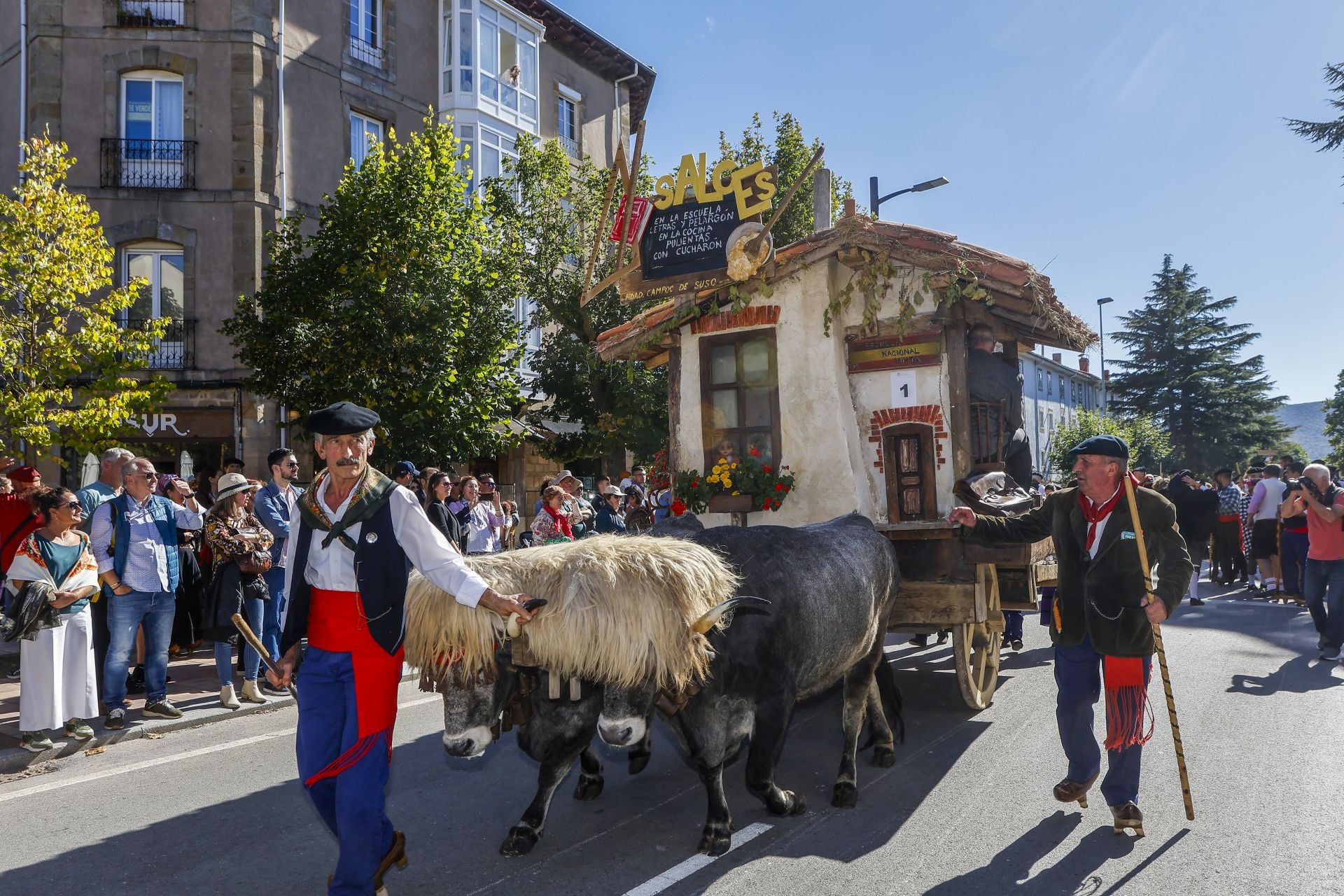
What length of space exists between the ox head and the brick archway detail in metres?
5.35

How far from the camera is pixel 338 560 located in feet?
12.2

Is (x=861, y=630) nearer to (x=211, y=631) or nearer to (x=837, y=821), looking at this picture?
(x=837, y=821)

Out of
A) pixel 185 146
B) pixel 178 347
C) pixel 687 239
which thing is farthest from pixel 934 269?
pixel 185 146

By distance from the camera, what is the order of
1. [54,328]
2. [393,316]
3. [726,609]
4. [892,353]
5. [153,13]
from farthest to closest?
[153,13] → [393,316] → [54,328] → [892,353] → [726,609]

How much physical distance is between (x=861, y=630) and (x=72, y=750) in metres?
5.37

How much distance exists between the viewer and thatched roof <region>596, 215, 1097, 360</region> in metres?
7.67

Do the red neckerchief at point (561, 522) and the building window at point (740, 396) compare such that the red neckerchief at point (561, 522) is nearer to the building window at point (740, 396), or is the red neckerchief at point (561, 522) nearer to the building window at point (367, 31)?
the building window at point (740, 396)

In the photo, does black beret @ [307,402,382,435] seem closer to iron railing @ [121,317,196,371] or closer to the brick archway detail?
the brick archway detail

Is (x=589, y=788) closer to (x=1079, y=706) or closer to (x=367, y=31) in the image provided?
(x=1079, y=706)

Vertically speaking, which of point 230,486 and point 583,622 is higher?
point 230,486

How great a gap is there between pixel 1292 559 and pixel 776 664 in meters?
11.6

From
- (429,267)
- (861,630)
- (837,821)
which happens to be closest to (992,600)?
(861,630)

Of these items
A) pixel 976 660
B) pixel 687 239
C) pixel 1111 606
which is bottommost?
pixel 976 660

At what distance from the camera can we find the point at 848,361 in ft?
30.8
